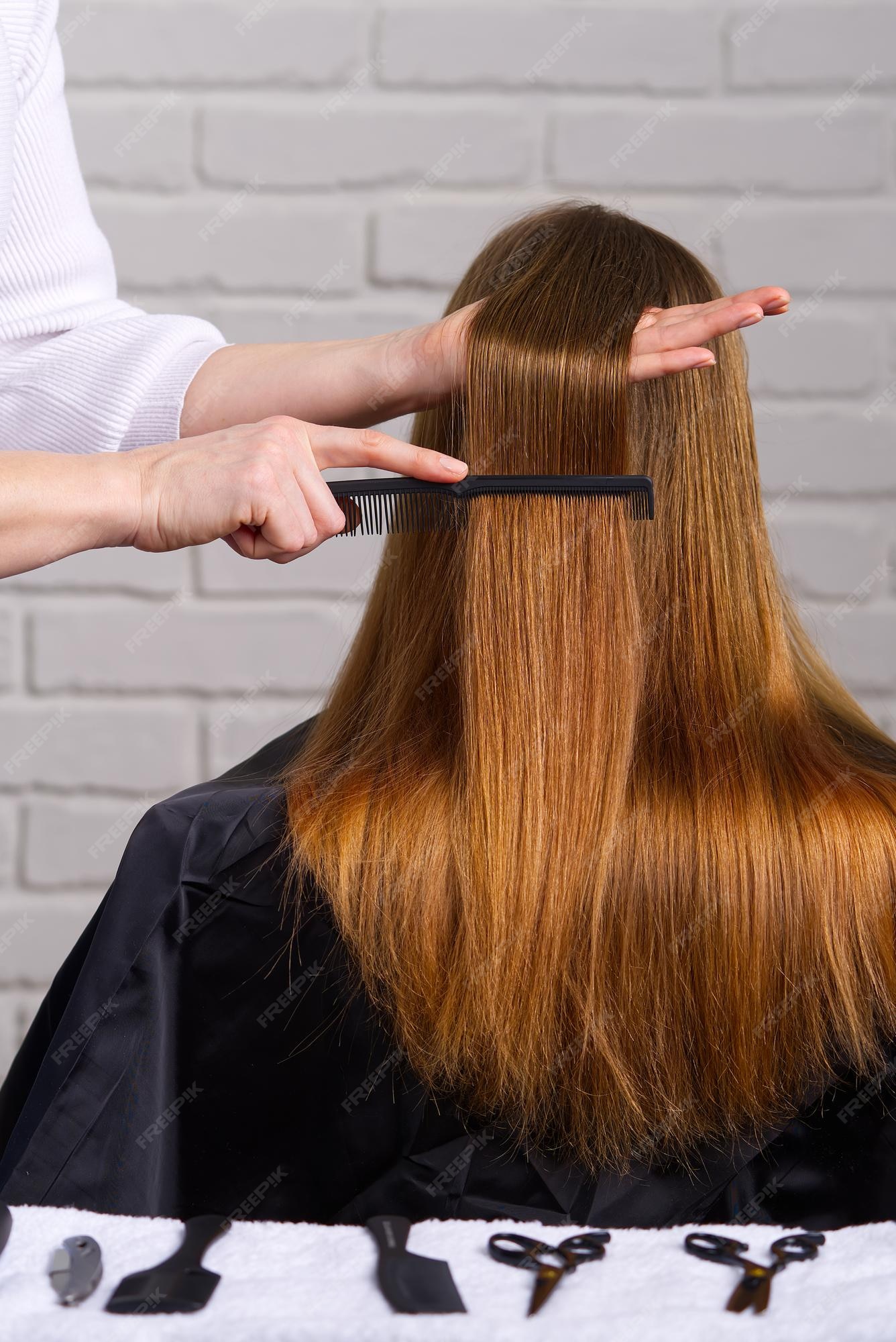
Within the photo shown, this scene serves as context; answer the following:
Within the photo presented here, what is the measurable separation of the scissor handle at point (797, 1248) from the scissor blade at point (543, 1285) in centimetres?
9

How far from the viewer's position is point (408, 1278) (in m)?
0.42

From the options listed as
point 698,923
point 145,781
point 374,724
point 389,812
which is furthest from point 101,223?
point 698,923

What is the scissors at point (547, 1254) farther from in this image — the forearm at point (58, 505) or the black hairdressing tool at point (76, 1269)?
the forearm at point (58, 505)

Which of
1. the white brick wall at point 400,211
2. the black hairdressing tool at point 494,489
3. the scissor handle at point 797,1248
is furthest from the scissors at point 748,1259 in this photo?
the white brick wall at point 400,211

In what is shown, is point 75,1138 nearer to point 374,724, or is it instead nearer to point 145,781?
point 374,724

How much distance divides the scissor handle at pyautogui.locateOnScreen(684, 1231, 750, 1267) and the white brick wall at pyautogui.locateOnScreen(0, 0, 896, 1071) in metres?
0.98

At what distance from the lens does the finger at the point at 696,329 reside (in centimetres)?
71

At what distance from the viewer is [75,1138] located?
643 millimetres

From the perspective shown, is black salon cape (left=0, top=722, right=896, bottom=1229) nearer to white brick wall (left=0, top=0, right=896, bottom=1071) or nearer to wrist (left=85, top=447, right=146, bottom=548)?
wrist (left=85, top=447, right=146, bottom=548)

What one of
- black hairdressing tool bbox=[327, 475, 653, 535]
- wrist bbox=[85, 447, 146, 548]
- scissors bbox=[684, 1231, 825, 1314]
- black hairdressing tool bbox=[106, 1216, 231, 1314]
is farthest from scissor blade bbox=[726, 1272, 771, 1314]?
wrist bbox=[85, 447, 146, 548]

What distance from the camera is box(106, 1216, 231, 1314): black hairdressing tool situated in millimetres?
399

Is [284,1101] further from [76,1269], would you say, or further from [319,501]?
[319,501]

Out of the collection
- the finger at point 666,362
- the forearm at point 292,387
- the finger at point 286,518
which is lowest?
the finger at point 286,518

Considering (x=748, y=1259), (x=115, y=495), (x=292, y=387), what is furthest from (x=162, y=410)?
(x=748, y=1259)
